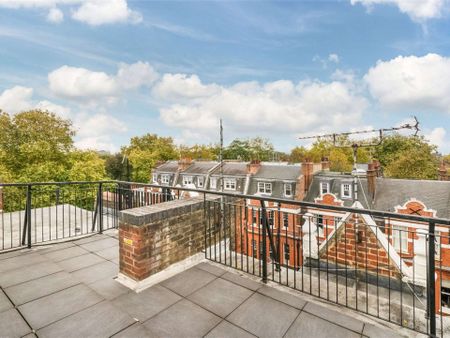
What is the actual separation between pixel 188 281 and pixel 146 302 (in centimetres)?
61

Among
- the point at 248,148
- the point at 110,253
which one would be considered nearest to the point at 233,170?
the point at 110,253

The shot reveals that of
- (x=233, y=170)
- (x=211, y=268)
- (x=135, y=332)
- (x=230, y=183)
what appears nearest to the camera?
(x=135, y=332)

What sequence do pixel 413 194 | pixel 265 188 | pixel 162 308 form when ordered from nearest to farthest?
pixel 162 308, pixel 413 194, pixel 265 188

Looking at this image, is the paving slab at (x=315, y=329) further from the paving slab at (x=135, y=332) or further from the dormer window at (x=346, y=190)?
the dormer window at (x=346, y=190)

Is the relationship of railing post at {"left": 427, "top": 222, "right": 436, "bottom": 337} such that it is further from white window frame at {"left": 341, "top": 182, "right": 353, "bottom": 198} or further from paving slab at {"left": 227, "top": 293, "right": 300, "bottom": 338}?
white window frame at {"left": 341, "top": 182, "right": 353, "bottom": 198}

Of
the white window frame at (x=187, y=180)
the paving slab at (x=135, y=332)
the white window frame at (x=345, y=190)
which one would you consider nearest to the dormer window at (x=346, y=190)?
the white window frame at (x=345, y=190)

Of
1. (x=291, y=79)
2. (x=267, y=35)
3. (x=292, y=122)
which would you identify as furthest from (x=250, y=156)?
(x=267, y=35)

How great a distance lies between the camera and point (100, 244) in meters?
4.31

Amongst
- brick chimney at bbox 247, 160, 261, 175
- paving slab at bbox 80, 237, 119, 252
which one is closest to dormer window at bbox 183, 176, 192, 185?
brick chimney at bbox 247, 160, 261, 175

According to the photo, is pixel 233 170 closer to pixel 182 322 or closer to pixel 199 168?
pixel 199 168

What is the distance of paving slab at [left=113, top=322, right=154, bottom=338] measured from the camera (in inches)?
80.0

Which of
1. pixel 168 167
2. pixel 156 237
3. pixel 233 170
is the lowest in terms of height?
pixel 156 237

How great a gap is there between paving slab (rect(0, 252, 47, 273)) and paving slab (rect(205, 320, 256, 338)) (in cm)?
303

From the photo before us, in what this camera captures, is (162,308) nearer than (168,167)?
Yes
